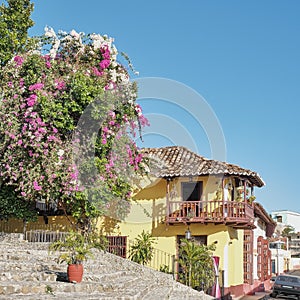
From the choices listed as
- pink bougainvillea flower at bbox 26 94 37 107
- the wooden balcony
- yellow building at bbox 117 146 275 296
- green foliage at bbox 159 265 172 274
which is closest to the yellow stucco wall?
yellow building at bbox 117 146 275 296

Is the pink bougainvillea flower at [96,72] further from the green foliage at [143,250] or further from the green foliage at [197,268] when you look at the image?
the green foliage at [197,268]

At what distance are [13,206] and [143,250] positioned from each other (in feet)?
19.2

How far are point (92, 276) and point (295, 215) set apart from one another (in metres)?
97.8

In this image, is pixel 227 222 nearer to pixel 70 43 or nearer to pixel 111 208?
→ pixel 111 208

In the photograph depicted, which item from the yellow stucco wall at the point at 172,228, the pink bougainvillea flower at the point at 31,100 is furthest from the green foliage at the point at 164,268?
the pink bougainvillea flower at the point at 31,100

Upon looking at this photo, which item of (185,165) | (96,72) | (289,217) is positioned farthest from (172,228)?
(289,217)

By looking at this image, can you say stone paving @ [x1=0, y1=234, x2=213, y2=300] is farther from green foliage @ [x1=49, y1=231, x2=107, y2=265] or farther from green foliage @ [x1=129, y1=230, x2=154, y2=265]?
green foliage @ [x1=129, y1=230, x2=154, y2=265]

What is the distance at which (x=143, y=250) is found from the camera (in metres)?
20.3

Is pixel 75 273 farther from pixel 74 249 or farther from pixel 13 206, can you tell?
pixel 13 206

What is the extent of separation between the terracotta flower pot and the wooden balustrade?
8.92 m

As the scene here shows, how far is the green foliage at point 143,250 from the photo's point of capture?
2028 cm

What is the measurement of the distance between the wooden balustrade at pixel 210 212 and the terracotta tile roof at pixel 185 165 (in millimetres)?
1312

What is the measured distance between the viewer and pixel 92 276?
1296cm

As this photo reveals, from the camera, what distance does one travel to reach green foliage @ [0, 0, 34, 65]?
2073 cm
